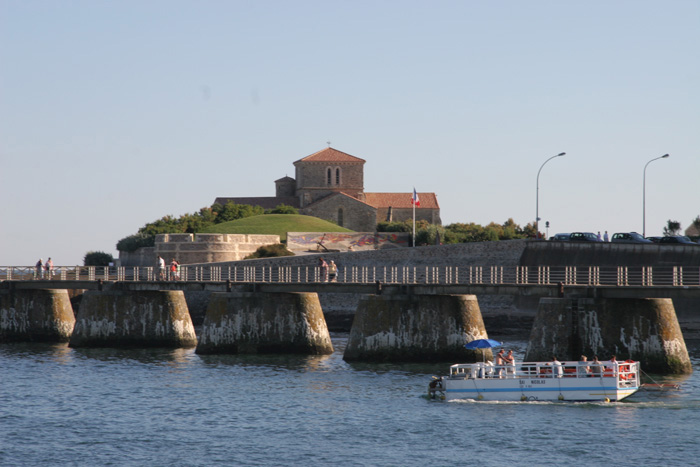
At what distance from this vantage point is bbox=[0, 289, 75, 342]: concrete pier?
263 ft

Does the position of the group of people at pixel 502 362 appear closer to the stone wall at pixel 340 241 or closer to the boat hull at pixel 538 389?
the boat hull at pixel 538 389

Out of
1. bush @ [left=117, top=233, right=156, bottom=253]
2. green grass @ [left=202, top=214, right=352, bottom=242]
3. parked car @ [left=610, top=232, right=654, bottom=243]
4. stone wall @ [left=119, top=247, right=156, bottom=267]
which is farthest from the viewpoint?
green grass @ [left=202, top=214, right=352, bottom=242]

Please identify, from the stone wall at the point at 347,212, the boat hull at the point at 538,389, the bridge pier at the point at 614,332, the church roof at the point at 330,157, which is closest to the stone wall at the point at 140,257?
the stone wall at the point at 347,212

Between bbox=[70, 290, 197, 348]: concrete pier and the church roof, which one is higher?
the church roof

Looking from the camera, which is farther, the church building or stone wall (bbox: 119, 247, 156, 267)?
the church building

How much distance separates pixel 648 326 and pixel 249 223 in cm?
11572

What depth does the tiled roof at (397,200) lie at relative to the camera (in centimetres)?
18425

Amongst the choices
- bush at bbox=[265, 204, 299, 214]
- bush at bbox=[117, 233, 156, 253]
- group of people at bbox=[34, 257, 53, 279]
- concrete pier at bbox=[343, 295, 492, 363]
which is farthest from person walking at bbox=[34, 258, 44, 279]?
bush at bbox=[265, 204, 299, 214]

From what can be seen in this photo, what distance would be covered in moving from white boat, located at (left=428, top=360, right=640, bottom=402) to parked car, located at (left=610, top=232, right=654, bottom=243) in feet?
126

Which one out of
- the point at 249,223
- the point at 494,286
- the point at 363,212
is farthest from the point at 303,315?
the point at 363,212

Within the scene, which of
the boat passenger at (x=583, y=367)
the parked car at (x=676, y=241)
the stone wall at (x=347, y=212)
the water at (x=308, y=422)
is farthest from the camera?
the stone wall at (x=347, y=212)

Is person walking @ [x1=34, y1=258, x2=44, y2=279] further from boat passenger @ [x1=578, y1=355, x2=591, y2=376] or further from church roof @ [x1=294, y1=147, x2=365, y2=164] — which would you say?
church roof @ [x1=294, y1=147, x2=365, y2=164]

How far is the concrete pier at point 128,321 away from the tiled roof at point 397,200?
113m

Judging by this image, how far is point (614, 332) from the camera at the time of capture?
5494 cm
